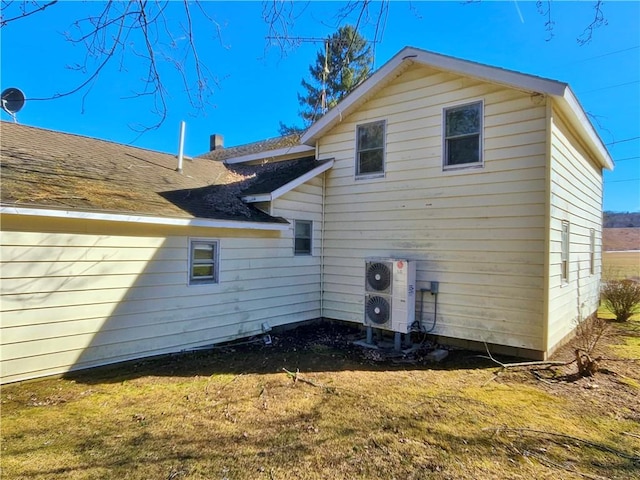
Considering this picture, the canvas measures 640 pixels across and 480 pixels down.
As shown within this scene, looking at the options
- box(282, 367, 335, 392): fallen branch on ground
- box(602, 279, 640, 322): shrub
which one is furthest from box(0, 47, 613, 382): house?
box(282, 367, 335, 392): fallen branch on ground

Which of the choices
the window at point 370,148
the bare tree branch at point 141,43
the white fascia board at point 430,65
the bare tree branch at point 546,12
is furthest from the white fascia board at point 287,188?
the bare tree branch at point 546,12

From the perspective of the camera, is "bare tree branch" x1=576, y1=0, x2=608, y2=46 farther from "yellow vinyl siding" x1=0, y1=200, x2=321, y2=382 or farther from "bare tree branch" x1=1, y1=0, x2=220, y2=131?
"yellow vinyl siding" x1=0, y1=200, x2=321, y2=382

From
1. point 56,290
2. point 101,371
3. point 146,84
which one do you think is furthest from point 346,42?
point 101,371

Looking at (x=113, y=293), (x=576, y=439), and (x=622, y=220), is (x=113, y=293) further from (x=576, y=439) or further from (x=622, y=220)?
(x=622, y=220)

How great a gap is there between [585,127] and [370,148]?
431 cm

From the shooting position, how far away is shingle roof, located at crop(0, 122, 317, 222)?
5230 millimetres

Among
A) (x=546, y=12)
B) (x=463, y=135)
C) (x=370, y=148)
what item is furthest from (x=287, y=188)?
(x=546, y=12)

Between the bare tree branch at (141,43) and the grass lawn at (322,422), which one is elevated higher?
the bare tree branch at (141,43)

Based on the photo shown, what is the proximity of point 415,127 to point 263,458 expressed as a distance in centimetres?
642

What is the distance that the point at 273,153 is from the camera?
10406 mm

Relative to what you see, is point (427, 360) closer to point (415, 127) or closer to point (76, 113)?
point (415, 127)

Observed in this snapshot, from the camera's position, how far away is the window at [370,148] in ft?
25.6

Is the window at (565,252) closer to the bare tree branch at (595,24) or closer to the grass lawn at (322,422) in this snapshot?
the grass lawn at (322,422)

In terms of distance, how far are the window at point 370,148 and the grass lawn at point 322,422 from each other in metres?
4.23
